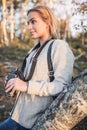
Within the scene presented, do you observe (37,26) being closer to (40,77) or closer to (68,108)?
(40,77)

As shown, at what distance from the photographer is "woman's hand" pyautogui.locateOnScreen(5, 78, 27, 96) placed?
258cm

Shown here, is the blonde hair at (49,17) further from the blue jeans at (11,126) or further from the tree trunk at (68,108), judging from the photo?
the blue jeans at (11,126)

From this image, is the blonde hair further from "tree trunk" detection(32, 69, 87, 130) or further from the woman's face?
"tree trunk" detection(32, 69, 87, 130)

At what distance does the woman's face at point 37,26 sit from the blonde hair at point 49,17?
0.10 ft

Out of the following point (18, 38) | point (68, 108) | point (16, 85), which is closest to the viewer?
point (68, 108)

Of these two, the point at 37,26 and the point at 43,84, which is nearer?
the point at 43,84

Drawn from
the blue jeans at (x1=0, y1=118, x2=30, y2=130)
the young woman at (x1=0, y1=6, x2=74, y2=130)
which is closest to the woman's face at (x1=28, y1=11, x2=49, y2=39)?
the young woman at (x1=0, y1=6, x2=74, y2=130)

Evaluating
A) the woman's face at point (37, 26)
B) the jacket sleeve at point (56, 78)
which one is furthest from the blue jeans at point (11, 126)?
the woman's face at point (37, 26)

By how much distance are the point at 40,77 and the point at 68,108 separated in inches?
14.1

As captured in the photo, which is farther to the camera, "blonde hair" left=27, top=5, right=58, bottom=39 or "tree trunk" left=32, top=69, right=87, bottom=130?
"blonde hair" left=27, top=5, right=58, bottom=39

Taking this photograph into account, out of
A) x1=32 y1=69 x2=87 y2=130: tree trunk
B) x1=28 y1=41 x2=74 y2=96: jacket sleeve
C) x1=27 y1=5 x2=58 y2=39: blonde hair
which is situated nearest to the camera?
x1=32 y1=69 x2=87 y2=130: tree trunk

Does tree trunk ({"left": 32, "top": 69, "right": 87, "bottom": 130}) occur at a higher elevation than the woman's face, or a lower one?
lower

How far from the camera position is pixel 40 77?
2650mm

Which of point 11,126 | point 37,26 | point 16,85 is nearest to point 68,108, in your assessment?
point 16,85
